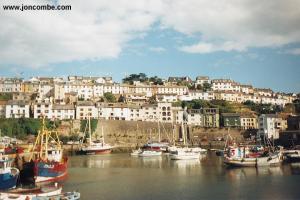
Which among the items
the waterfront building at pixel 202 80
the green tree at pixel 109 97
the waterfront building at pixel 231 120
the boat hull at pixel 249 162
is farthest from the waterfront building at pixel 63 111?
the waterfront building at pixel 202 80

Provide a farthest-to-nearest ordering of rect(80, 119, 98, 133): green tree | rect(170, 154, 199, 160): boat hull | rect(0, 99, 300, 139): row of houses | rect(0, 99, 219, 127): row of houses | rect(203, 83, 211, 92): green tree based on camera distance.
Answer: rect(203, 83, 211, 92): green tree → rect(0, 99, 300, 139): row of houses → rect(0, 99, 219, 127): row of houses → rect(80, 119, 98, 133): green tree → rect(170, 154, 199, 160): boat hull

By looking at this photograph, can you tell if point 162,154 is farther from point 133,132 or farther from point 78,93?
point 78,93

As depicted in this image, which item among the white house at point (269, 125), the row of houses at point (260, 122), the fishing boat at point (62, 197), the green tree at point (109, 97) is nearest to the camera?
the fishing boat at point (62, 197)

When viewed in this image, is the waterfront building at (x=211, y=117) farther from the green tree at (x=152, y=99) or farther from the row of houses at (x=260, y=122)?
the green tree at (x=152, y=99)

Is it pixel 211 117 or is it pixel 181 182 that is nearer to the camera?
pixel 181 182

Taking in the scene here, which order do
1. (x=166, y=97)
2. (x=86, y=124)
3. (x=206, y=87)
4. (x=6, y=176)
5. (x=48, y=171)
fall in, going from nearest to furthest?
(x=6, y=176) < (x=48, y=171) < (x=86, y=124) < (x=166, y=97) < (x=206, y=87)

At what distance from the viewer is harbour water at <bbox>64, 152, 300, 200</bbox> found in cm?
2652

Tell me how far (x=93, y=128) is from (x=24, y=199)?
4984cm

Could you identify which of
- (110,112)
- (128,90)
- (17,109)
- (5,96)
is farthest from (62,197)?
(128,90)

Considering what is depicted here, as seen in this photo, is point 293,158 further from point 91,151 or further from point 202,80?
point 202,80

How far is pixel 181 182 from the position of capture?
105 ft

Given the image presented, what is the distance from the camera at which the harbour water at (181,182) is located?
26516 millimetres

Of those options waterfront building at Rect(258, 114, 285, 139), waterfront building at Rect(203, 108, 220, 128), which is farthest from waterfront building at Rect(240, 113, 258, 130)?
waterfront building at Rect(258, 114, 285, 139)

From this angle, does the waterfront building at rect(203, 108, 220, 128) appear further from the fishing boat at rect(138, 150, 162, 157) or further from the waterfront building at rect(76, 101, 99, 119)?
the fishing boat at rect(138, 150, 162, 157)
